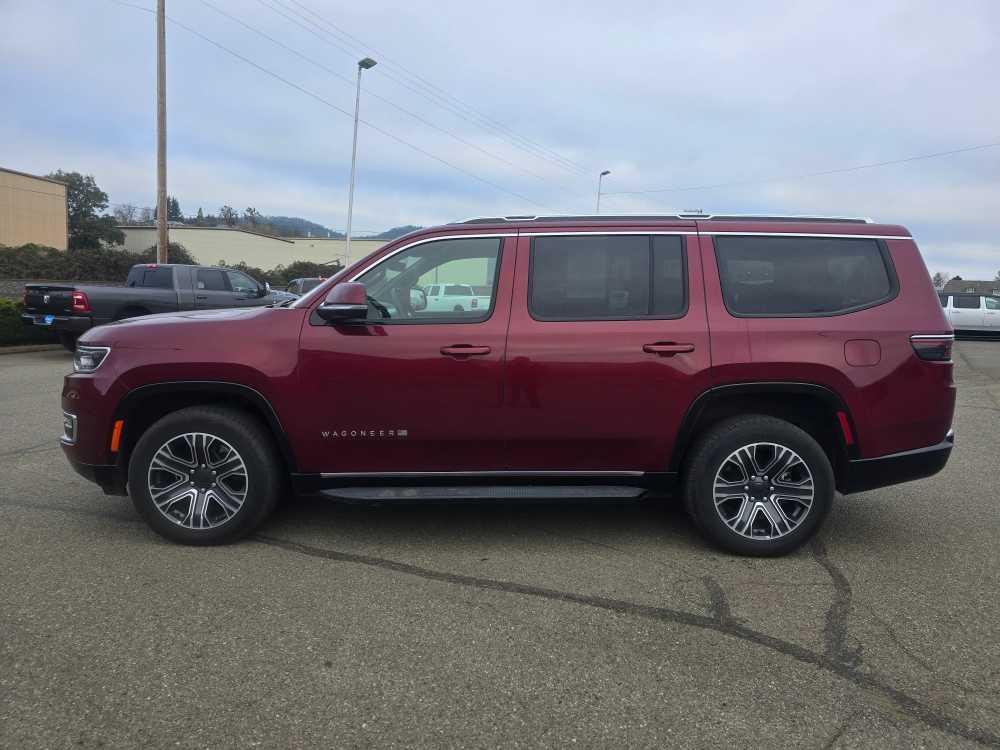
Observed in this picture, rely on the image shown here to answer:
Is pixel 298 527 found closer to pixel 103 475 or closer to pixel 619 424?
pixel 103 475

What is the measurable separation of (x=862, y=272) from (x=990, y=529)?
196 centimetres

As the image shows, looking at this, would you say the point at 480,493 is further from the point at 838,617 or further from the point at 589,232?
the point at 838,617

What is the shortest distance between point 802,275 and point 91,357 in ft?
13.4

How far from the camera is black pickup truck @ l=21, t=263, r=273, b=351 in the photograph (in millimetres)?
12953

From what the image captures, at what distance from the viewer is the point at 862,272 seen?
4246mm

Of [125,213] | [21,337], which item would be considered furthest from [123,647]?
[125,213]

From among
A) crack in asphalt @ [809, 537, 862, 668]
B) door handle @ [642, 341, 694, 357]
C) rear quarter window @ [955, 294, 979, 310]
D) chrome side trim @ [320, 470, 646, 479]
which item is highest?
rear quarter window @ [955, 294, 979, 310]

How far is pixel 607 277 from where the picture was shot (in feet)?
13.9

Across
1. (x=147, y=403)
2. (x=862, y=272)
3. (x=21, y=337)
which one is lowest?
(x=21, y=337)

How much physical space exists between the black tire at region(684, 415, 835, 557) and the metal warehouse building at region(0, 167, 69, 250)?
60750 millimetres

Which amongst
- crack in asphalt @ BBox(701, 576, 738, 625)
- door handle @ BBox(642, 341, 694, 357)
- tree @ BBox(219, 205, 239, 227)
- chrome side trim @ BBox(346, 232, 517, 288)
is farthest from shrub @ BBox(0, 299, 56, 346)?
tree @ BBox(219, 205, 239, 227)

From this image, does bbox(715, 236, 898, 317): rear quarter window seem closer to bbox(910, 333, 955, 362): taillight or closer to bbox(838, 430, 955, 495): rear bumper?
bbox(910, 333, 955, 362): taillight

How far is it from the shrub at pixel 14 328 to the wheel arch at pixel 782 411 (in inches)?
536

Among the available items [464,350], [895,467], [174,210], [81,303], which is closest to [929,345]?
[895,467]
